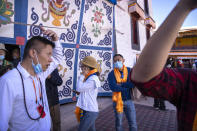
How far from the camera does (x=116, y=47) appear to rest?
5.61 m

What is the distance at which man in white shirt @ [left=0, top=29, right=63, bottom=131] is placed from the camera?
1.09m

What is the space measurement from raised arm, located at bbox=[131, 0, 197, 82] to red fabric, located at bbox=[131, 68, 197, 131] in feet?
0.34

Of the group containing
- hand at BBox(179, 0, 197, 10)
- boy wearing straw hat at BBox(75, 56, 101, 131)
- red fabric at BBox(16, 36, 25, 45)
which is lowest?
boy wearing straw hat at BBox(75, 56, 101, 131)

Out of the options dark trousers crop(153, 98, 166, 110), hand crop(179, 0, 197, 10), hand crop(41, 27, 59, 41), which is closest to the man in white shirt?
hand crop(41, 27, 59, 41)

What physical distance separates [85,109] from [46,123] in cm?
75

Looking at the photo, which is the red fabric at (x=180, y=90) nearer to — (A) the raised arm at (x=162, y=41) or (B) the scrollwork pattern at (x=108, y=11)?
(A) the raised arm at (x=162, y=41)

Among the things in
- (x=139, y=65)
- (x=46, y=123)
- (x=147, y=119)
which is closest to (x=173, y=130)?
(x=147, y=119)

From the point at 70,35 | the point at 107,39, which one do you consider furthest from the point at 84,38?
the point at 107,39

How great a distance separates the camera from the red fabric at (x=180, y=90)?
23.2 inches

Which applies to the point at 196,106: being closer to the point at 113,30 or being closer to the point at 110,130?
the point at 110,130

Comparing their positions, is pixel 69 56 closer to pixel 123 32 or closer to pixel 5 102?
pixel 123 32

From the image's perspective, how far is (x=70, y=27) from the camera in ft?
14.0

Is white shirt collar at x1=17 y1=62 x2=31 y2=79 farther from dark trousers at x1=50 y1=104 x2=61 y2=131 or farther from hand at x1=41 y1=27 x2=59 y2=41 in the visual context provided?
dark trousers at x1=50 y1=104 x2=61 y2=131

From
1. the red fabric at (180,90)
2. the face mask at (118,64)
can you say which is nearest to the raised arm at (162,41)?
the red fabric at (180,90)
